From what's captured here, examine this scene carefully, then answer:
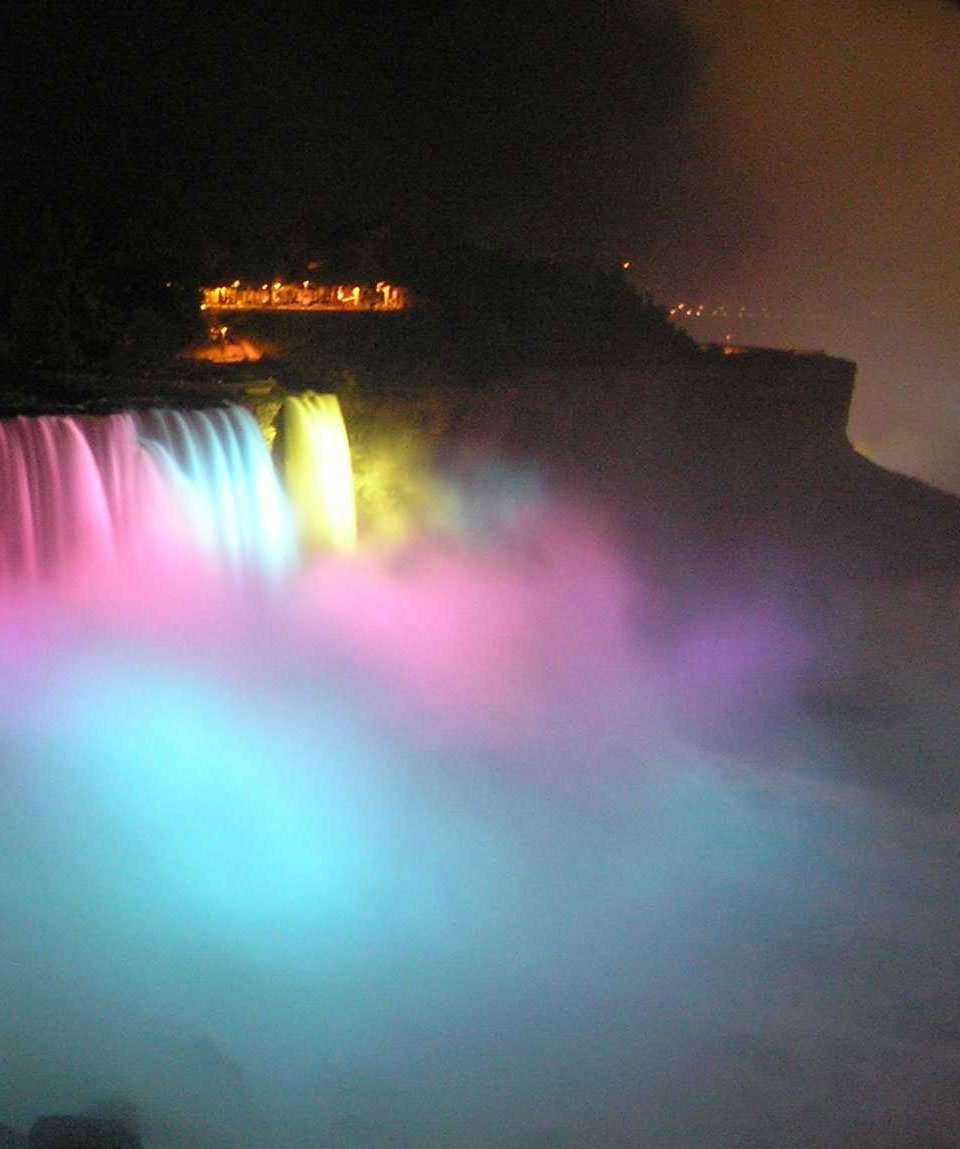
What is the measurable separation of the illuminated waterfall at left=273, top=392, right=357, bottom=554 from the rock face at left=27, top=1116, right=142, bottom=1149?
308 inches

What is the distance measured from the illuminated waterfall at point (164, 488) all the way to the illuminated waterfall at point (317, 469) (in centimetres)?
2

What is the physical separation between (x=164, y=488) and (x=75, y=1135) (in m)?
6.22

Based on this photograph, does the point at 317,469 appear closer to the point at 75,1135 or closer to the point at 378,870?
the point at 378,870

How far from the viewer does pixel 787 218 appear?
32.4 m

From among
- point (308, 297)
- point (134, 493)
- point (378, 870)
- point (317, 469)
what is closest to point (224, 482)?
point (134, 493)

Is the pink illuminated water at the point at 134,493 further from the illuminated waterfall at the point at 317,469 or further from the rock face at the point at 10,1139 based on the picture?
the rock face at the point at 10,1139

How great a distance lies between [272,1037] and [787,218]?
102ft

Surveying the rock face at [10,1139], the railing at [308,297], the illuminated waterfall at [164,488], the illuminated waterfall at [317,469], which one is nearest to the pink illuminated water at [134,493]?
the illuminated waterfall at [164,488]

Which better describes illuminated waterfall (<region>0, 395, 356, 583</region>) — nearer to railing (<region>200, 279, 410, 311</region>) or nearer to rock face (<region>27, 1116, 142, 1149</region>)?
railing (<region>200, 279, 410, 311</region>)

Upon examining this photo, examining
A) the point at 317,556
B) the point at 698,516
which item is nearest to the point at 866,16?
the point at 698,516

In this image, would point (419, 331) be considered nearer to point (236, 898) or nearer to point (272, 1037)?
point (236, 898)

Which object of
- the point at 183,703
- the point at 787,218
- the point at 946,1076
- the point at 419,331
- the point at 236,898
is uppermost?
the point at 787,218

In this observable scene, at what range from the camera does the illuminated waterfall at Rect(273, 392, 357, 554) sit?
11.9 metres

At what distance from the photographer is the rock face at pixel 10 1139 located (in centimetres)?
468
